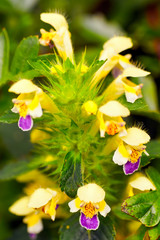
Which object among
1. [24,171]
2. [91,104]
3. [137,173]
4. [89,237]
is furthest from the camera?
[24,171]

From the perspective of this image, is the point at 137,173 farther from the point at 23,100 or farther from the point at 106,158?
the point at 23,100

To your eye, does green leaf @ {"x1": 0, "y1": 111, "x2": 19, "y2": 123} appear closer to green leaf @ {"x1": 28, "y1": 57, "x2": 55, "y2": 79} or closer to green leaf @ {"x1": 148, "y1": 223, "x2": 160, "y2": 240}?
green leaf @ {"x1": 28, "y1": 57, "x2": 55, "y2": 79}

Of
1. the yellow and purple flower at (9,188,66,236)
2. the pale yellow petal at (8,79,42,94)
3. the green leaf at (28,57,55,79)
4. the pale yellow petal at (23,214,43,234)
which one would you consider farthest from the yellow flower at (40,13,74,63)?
the pale yellow petal at (23,214,43,234)

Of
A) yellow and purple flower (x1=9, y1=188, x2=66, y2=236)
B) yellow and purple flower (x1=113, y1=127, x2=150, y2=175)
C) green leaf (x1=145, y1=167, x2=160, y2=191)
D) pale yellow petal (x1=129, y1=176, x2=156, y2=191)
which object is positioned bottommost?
yellow and purple flower (x1=9, y1=188, x2=66, y2=236)

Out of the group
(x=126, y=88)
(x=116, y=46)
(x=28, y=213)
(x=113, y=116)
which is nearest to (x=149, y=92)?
(x=116, y=46)

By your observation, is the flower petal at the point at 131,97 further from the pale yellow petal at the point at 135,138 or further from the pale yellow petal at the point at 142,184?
the pale yellow petal at the point at 142,184

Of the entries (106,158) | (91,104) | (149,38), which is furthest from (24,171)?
(149,38)
